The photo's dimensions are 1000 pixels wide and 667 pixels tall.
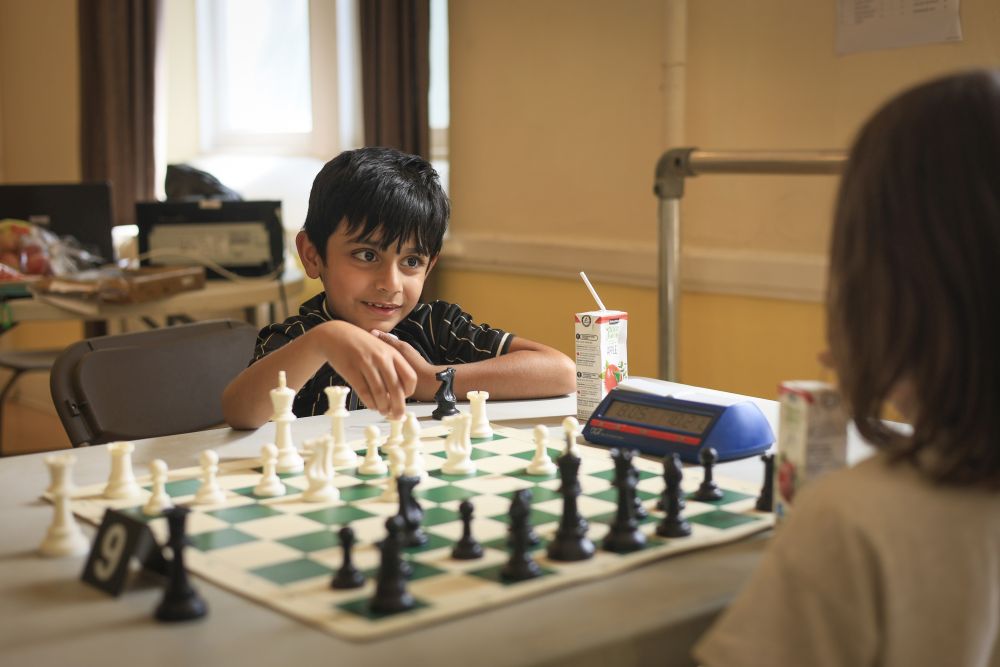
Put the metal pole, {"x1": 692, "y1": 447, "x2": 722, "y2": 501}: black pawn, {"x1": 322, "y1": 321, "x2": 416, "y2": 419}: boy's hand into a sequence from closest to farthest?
1. {"x1": 692, "y1": 447, "x2": 722, "y2": 501}: black pawn
2. {"x1": 322, "y1": 321, "x2": 416, "y2": 419}: boy's hand
3. the metal pole

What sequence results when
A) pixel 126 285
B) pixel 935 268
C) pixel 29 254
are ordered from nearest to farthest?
pixel 935 268
pixel 126 285
pixel 29 254

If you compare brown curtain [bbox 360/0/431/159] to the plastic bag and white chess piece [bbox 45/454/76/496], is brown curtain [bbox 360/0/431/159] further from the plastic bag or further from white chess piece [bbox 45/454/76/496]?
white chess piece [bbox 45/454/76/496]

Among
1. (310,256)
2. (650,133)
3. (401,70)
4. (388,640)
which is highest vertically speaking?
(401,70)

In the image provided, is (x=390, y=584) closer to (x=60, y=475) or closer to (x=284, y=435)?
(x=60, y=475)

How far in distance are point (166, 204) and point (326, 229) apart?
1794 mm

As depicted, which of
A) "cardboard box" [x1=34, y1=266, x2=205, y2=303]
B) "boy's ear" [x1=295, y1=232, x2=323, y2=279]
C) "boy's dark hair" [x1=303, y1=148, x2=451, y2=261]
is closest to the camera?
"boy's dark hair" [x1=303, y1=148, x2=451, y2=261]

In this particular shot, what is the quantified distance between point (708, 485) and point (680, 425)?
0.72ft

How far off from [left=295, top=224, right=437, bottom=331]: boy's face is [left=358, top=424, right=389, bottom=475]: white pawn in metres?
0.63

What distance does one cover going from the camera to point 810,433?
3.76 ft

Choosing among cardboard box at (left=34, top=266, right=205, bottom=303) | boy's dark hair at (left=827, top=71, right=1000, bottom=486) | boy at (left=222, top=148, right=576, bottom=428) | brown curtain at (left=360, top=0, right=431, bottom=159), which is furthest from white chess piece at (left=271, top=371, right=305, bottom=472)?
brown curtain at (left=360, top=0, right=431, bottom=159)

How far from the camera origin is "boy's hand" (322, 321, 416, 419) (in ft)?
5.19

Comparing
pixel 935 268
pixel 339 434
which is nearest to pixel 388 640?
pixel 935 268

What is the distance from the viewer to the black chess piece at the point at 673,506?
1169 millimetres

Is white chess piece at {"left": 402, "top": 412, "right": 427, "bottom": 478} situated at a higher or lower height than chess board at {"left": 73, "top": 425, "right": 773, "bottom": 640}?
higher
